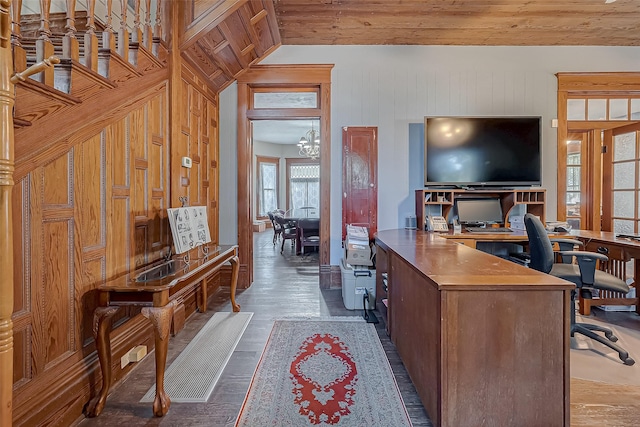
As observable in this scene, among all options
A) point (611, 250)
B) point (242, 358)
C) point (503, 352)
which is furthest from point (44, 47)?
point (611, 250)

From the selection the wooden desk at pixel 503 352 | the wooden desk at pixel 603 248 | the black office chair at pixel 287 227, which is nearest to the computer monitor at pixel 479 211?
the wooden desk at pixel 603 248

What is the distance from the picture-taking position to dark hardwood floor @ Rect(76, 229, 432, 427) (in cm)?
176

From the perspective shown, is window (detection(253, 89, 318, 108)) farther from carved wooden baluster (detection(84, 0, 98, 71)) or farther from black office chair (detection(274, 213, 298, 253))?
carved wooden baluster (detection(84, 0, 98, 71))

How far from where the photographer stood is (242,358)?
2.40 metres

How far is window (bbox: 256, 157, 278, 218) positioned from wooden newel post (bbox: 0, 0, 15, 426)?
9.34m

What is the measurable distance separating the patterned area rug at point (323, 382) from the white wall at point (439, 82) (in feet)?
6.78

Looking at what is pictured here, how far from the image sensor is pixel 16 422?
140cm

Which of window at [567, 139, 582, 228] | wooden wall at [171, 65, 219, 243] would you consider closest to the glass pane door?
window at [567, 139, 582, 228]

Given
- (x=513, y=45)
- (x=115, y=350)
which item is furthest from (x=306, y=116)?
(x=115, y=350)

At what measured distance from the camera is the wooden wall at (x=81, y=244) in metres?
1.48

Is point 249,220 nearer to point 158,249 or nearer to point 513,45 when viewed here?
point 158,249

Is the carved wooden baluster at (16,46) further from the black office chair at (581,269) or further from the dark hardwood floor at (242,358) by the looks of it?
the black office chair at (581,269)

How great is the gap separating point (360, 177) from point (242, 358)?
8.42 feet

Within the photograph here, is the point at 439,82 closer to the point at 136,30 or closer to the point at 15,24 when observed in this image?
the point at 136,30
